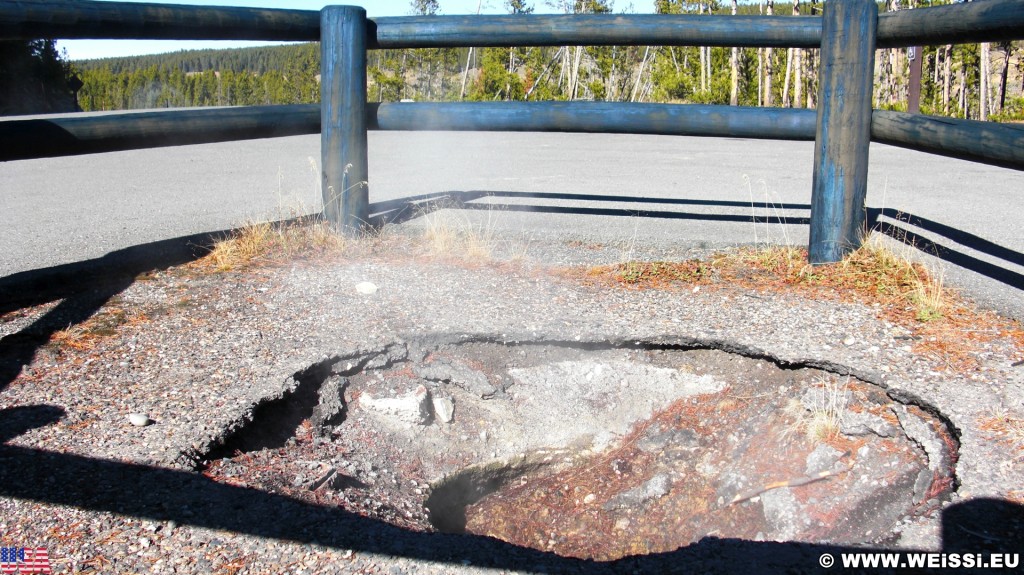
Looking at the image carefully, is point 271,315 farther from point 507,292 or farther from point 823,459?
point 823,459

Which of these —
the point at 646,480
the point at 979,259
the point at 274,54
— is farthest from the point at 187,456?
the point at 274,54

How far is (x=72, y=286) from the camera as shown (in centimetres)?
351

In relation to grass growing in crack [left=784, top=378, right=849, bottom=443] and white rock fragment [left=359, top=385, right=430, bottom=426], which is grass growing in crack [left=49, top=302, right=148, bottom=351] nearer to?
white rock fragment [left=359, top=385, right=430, bottom=426]

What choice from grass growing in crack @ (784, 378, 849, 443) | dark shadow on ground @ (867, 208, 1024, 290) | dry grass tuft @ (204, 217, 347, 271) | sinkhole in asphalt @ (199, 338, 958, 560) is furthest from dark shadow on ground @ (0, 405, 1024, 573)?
dark shadow on ground @ (867, 208, 1024, 290)

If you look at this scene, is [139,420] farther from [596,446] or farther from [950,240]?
[950,240]

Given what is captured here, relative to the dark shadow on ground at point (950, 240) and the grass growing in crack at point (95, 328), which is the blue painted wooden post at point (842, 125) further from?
the grass growing in crack at point (95, 328)

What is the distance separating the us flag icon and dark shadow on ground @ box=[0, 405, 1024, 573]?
6.5 inches

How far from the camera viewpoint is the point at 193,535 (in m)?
1.86

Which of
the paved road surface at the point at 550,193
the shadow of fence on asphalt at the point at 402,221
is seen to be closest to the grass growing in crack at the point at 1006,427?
the paved road surface at the point at 550,193

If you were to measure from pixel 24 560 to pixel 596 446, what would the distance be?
66.8 inches

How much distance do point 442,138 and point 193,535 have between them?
30.8 ft

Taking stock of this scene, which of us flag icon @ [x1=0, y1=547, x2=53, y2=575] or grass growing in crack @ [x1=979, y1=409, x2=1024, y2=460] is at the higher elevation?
grass growing in crack @ [x1=979, y1=409, x2=1024, y2=460]

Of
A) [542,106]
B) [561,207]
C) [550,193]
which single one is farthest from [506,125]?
[550,193]

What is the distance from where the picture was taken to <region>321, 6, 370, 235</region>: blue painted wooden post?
4082mm
